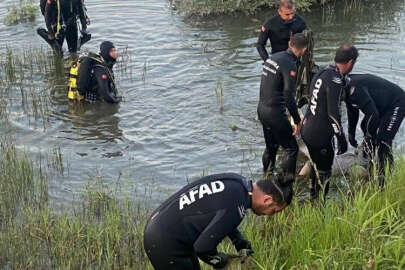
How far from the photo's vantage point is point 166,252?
14.1 ft

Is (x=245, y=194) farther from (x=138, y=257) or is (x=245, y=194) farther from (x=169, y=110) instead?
(x=169, y=110)

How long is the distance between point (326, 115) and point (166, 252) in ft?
8.86

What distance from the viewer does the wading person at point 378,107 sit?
6.32 m

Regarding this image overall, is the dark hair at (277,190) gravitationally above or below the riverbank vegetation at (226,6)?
below

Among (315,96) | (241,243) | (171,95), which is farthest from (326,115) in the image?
(171,95)

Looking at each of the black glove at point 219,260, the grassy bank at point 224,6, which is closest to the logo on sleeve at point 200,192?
the black glove at point 219,260

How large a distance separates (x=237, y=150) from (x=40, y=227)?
3194 mm

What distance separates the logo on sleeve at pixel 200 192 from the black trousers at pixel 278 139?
299cm

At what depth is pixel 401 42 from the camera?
11.6m

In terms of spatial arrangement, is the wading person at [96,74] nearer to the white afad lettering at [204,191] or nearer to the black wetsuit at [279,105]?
the black wetsuit at [279,105]

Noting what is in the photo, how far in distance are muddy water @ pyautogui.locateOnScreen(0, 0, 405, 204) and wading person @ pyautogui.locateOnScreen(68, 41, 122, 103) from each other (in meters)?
0.41

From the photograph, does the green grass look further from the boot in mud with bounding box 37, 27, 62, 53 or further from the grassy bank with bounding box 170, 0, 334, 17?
the grassy bank with bounding box 170, 0, 334, 17

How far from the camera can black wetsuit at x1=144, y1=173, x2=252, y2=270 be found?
13.1 ft

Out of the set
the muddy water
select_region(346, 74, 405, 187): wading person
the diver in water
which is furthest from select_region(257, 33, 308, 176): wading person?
the diver in water
